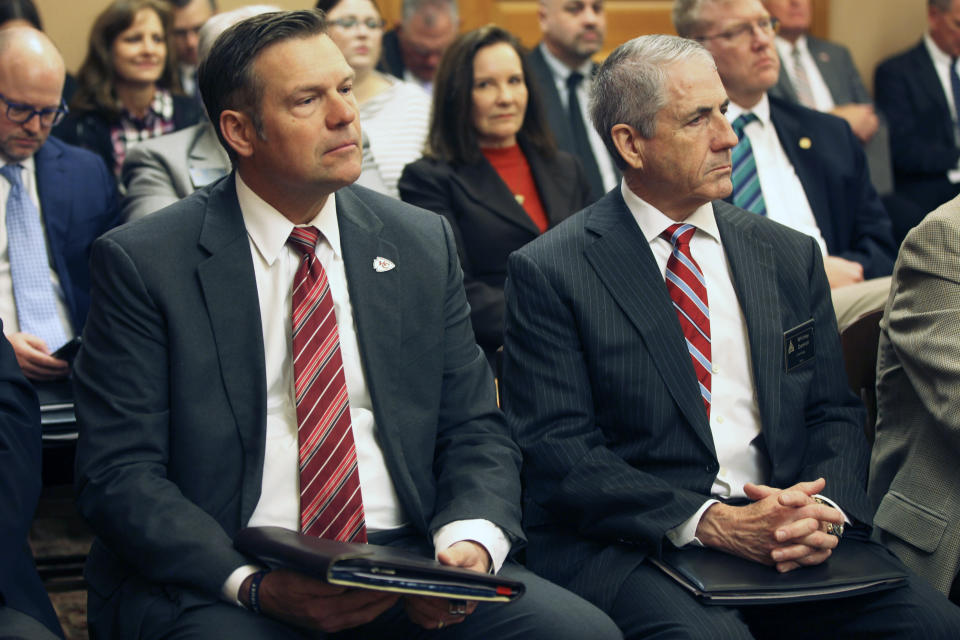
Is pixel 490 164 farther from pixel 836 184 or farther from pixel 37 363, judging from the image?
pixel 37 363

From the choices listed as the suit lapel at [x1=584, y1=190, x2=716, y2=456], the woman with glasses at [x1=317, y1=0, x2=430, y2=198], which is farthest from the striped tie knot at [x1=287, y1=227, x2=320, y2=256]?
the woman with glasses at [x1=317, y1=0, x2=430, y2=198]

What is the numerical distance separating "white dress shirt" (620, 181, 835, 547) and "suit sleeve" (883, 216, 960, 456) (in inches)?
12.5

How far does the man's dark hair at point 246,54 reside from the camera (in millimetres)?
1904

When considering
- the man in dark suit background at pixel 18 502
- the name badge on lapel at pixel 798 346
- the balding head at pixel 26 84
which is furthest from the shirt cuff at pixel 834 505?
the balding head at pixel 26 84

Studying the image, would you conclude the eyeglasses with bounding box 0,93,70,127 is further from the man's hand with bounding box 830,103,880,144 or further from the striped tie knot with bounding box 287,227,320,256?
the man's hand with bounding box 830,103,880,144

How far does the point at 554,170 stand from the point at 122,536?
6.91ft

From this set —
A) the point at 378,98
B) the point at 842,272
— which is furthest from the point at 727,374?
the point at 378,98

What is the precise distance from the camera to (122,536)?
68.4 inches

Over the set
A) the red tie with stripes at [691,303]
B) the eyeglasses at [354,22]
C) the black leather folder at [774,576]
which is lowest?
the black leather folder at [774,576]

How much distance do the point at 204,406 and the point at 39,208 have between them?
1565 mm

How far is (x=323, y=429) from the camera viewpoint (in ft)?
6.03

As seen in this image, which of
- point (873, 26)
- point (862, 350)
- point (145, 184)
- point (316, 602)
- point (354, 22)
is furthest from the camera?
point (873, 26)

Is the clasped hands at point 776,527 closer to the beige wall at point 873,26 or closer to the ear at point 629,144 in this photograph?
the ear at point 629,144

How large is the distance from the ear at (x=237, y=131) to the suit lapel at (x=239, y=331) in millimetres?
142
